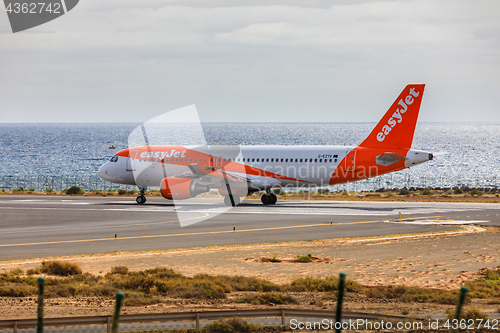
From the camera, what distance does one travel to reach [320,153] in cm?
4047

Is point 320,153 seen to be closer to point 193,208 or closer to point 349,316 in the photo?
point 193,208

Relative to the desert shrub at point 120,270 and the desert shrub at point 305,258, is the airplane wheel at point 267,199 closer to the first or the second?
the desert shrub at point 305,258

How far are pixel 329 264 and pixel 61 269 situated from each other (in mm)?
9275

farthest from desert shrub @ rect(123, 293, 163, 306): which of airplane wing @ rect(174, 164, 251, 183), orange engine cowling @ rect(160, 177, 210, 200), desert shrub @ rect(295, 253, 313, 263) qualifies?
airplane wing @ rect(174, 164, 251, 183)

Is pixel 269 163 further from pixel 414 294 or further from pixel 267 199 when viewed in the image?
pixel 414 294

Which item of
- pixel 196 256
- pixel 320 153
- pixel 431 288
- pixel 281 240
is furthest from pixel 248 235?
pixel 320 153

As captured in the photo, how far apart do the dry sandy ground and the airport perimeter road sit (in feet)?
6.15

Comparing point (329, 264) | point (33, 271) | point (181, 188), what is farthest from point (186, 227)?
point (33, 271)

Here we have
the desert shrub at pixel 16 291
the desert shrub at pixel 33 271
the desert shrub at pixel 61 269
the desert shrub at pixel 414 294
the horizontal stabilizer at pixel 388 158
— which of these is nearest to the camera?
the desert shrub at pixel 414 294

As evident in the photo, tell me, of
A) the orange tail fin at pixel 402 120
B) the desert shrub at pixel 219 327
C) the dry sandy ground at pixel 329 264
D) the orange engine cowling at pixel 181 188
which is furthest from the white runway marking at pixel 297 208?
the desert shrub at pixel 219 327

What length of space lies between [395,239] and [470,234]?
4309 millimetres

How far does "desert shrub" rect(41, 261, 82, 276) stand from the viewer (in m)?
18.6

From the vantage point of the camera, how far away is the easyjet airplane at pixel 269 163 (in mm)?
38469

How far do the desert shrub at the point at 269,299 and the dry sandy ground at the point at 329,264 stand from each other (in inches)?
14.8
